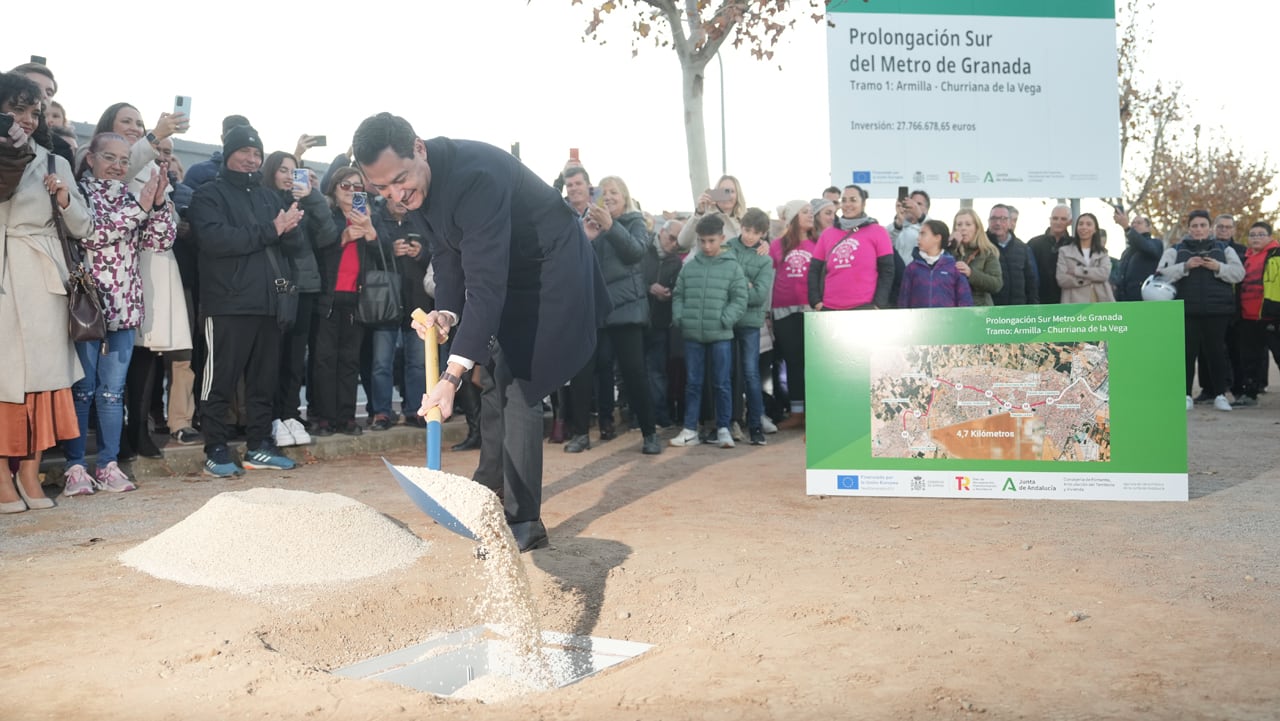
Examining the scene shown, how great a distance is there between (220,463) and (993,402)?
4.70m

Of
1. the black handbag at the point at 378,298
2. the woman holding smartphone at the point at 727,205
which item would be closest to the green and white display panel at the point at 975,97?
the woman holding smartphone at the point at 727,205

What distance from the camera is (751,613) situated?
3941 millimetres

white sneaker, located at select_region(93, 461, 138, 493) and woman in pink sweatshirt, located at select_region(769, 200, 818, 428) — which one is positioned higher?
woman in pink sweatshirt, located at select_region(769, 200, 818, 428)

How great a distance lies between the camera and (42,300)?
5.92m

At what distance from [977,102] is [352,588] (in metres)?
10.4

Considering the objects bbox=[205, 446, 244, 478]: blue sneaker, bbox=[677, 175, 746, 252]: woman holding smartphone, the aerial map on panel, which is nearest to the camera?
the aerial map on panel

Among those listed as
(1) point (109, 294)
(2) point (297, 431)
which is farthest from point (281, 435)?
(1) point (109, 294)

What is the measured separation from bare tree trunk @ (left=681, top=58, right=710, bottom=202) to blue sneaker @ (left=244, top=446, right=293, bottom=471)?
614 cm

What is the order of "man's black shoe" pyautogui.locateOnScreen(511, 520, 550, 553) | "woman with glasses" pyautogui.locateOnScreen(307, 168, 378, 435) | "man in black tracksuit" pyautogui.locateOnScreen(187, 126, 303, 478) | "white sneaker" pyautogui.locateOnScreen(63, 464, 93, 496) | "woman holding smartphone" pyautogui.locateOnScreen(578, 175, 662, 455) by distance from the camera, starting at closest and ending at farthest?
"man's black shoe" pyautogui.locateOnScreen(511, 520, 550, 553) → "white sneaker" pyautogui.locateOnScreen(63, 464, 93, 496) → "man in black tracksuit" pyautogui.locateOnScreen(187, 126, 303, 478) → "woman with glasses" pyautogui.locateOnScreen(307, 168, 378, 435) → "woman holding smartphone" pyautogui.locateOnScreen(578, 175, 662, 455)

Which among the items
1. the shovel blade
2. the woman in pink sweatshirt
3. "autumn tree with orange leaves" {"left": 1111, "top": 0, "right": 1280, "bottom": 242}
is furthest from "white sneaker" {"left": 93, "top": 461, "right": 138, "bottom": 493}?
"autumn tree with orange leaves" {"left": 1111, "top": 0, "right": 1280, "bottom": 242}

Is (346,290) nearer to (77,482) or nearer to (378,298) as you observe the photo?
(378,298)

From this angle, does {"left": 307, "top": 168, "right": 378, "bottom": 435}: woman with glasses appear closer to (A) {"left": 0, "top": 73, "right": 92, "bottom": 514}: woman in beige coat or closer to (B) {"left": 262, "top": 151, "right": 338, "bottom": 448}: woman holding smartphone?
(B) {"left": 262, "top": 151, "right": 338, "bottom": 448}: woman holding smartphone

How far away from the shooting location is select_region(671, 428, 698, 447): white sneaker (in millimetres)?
8703

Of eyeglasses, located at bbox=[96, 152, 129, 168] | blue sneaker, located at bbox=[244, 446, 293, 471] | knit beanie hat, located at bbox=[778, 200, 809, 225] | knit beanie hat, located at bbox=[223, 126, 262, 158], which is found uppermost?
knit beanie hat, located at bbox=[223, 126, 262, 158]
